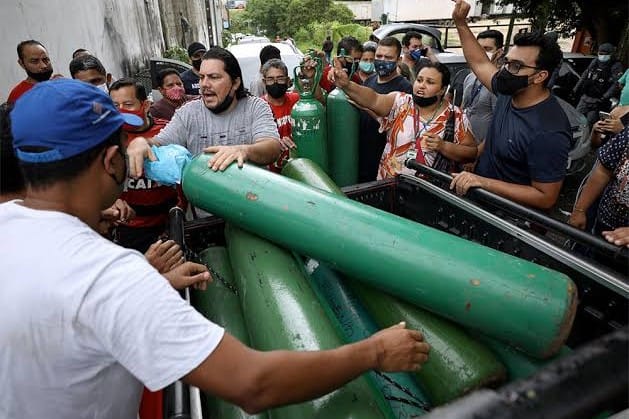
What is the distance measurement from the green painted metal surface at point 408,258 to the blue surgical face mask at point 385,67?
8.08ft

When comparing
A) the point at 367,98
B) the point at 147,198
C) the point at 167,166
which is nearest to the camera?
the point at 167,166

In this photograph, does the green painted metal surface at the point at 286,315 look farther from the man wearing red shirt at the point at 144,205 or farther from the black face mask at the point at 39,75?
the black face mask at the point at 39,75

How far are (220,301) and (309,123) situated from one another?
193cm

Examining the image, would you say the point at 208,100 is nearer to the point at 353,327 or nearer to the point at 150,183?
the point at 150,183

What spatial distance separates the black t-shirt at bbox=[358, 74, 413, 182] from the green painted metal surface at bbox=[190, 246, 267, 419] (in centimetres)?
201

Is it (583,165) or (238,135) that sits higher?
(238,135)

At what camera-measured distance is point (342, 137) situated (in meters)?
3.51

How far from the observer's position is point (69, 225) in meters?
0.94

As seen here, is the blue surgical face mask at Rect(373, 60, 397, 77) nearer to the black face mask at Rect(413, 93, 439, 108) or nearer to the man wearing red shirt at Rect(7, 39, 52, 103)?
the black face mask at Rect(413, 93, 439, 108)

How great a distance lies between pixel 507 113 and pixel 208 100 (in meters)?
1.85

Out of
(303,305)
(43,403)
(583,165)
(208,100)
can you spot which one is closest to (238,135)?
(208,100)

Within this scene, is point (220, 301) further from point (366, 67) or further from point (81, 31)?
point (81, 31)

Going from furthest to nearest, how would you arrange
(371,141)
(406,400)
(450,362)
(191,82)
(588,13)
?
1. (588,13)
2. (191,82)
3. (371,141)
4. (406,400)
5. (450,362)

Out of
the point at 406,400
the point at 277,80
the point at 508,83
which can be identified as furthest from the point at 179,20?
the point at 406,400
